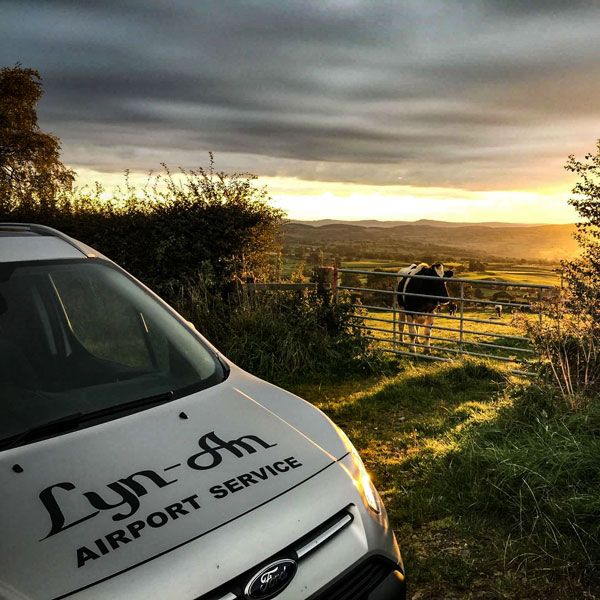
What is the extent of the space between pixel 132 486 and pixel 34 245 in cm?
157

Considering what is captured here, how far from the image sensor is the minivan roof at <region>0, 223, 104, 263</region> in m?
2.84

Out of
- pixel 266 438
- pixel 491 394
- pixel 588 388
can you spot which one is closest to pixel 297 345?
pixel 491 394

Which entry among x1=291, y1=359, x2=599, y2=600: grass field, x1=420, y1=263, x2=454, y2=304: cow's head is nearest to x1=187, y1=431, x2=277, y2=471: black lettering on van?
x1=291, y1=359, x2=599, y2=600: grass field

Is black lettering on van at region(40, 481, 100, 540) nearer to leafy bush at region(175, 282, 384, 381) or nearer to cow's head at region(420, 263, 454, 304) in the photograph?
leafy bush at region(175, 282, 384, 381)

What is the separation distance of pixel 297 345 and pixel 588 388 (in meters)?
4.06

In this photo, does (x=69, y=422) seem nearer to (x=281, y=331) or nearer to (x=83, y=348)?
(x=83, y=348)

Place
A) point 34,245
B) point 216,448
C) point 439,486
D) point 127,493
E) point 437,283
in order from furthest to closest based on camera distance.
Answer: point 437,283 < point 439,486 < point 34,245 < point 216,448 < point 127,493

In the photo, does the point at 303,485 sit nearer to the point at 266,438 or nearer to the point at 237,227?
the point at 266,438

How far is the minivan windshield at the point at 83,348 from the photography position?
2.50m

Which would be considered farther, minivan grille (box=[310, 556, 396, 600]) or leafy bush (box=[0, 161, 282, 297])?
leafy bush (box=[0, 161, 282, 297])

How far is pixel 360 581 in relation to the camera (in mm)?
2082

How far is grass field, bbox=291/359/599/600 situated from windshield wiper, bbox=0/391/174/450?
203 centimetres

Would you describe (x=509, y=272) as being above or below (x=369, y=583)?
above

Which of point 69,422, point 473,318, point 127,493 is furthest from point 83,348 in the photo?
point 473,318
